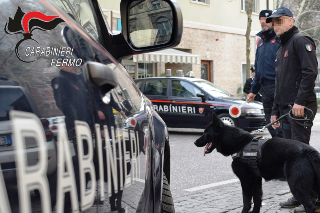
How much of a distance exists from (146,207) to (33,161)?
1003 millimetres

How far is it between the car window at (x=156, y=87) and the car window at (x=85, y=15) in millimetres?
10005

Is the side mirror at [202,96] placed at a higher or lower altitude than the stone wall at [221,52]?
lower

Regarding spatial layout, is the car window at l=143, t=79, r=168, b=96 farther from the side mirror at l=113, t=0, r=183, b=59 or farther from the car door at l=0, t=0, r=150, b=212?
the car door at l=0, t=0, r=150, b=212

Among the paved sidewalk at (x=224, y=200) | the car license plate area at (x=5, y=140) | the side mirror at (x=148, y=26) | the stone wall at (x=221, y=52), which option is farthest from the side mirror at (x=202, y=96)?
the car license plate area at (x=5, y=140)

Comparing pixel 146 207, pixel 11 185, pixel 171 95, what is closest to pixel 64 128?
pixel 11 185

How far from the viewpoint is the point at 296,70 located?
14.8 ft

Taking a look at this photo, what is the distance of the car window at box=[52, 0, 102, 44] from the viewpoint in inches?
74.1

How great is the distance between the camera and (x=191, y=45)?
2152 centimetres

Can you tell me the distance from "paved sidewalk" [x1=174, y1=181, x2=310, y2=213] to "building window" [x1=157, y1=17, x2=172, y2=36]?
241 centimetres

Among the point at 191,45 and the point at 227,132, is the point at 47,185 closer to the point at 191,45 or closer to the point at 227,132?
the point at 227,132

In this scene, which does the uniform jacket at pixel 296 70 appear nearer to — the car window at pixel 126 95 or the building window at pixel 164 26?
the building window at pixel 164 26

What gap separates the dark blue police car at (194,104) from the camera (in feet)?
37.3

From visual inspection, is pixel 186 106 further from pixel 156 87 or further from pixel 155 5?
pixel 155 5

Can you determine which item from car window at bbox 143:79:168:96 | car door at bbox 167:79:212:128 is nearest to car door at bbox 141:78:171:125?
car window at bbox 143:79:168:96
